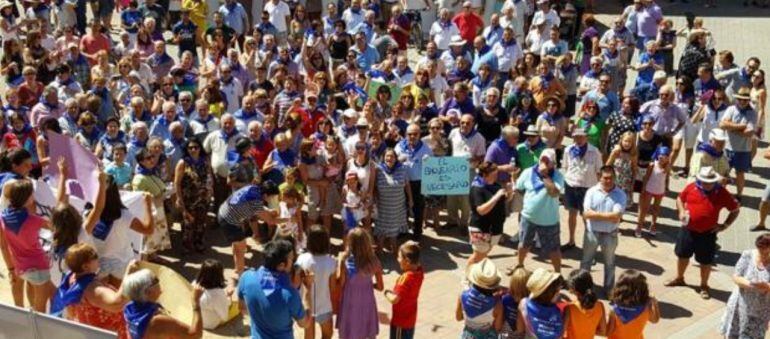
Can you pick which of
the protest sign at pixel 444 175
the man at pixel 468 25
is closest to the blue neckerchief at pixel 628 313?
the protest sign at pixel 444 175

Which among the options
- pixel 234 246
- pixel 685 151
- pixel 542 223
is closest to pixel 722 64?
pixel 685 151

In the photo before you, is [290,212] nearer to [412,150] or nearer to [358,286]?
[412,150]

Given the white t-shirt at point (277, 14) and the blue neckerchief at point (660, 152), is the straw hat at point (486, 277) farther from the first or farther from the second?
the white t-shirt at point (277, 14)

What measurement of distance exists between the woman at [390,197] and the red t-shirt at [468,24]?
7295 mm

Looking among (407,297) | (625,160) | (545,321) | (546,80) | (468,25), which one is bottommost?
(407,297)

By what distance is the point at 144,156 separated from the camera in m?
10.8

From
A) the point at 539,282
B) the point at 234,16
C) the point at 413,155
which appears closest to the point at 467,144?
the point at 413,155

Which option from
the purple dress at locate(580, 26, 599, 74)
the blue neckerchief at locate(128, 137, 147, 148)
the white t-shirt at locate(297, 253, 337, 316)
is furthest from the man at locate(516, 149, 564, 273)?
the purple dress at locate(580, 26, 599, 74)

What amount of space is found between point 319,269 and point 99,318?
1884mm

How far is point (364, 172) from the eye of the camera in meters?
11.3

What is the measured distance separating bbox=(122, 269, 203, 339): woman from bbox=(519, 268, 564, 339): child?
2.44 m

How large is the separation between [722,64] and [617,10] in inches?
388

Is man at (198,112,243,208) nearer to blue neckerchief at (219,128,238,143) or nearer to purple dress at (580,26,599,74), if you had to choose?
blue neckerchief at (219,128,238,143)

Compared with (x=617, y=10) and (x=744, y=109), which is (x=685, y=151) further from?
(x=617, y=10)
